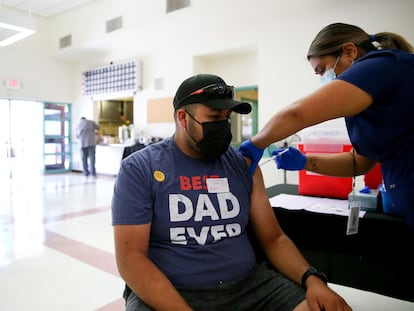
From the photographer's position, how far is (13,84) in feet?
23.7

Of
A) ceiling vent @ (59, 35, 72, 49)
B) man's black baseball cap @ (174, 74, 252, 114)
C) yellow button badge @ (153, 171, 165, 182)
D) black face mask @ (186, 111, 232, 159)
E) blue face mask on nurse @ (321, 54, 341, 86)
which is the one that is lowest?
yellow button badge @ (153, 171, 165, 182)

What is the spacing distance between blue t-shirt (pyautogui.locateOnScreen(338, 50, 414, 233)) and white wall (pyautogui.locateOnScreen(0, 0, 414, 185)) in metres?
3.50

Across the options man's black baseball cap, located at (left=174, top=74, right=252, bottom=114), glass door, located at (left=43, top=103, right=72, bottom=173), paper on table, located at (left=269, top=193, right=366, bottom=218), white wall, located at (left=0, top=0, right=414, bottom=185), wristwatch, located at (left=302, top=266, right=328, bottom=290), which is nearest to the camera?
wristwatch, located at (left=302, top=266, right=328, bottom=290)

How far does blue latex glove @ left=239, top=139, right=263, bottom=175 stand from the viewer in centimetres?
124

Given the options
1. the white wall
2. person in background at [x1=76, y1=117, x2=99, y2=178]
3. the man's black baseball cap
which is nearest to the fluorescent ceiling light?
the white wall

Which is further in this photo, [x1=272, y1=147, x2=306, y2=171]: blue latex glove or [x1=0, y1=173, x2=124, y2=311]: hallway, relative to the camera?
[x1=0, y1=173, x2=124, y2=311]: hallway

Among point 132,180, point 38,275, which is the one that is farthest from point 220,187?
point 38,275

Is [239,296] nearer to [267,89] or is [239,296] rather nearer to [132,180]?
[132,180]

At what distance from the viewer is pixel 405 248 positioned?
1.25 metres

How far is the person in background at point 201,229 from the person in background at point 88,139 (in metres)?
6.30

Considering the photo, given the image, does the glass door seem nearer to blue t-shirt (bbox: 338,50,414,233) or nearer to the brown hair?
the brown hair

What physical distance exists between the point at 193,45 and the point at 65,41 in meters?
3.36

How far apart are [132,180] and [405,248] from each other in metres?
1.10

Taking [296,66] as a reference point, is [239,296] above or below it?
below
